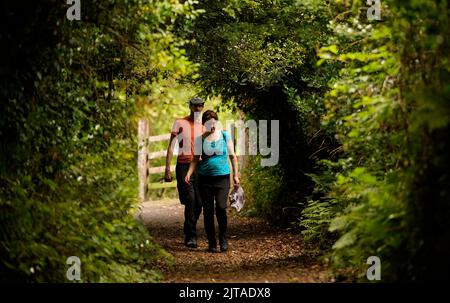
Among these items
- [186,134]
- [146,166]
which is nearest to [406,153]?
[186,134]

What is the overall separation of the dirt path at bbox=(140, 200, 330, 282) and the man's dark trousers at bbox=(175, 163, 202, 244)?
1.50 ft

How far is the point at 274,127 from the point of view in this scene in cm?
1403

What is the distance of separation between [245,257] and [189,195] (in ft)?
4.41

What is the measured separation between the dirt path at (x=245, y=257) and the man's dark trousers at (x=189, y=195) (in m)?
0.46

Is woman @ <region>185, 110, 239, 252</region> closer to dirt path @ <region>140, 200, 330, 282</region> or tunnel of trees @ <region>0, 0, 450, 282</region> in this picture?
dirt path @ <region>140, 200, 330, 282</region>

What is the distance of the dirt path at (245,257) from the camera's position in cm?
771

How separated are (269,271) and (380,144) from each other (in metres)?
2.16

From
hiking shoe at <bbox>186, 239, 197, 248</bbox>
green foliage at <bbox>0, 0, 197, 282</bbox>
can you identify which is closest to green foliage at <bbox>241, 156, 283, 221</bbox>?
hiking shoe at <bbox>186, 239, 197, 248</bbox>

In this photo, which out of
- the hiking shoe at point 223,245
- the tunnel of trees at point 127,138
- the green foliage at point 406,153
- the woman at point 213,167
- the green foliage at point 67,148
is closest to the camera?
the green foliage at point 406,153

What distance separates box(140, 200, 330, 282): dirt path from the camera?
771 cm

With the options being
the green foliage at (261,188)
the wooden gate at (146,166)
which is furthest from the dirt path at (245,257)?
the wooden gate at (146,166)

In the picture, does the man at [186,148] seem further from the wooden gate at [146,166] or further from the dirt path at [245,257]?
the wooden gate at [146,166]

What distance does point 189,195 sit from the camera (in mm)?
10406

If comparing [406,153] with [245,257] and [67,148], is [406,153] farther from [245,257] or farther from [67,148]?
[245,257]
